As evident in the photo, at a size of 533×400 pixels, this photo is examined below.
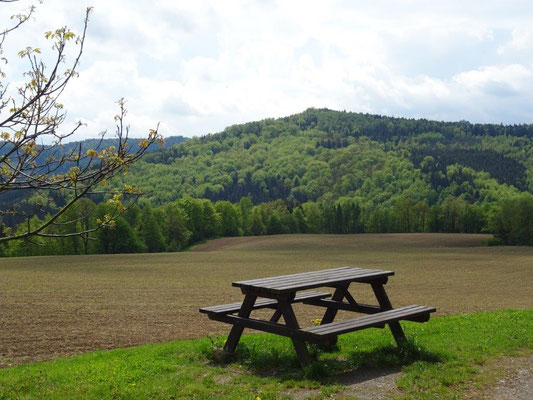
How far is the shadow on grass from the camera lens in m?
8.64

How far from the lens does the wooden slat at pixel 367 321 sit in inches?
345

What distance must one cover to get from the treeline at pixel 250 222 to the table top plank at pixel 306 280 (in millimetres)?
53561

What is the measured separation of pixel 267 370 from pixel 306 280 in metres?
1.62

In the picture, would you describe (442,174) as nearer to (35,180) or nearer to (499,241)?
(499,241)

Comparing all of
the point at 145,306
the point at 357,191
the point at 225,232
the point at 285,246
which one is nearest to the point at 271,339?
the point at 145,306

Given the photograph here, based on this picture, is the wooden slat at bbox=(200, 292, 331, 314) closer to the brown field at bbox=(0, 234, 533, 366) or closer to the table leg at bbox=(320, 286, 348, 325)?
the table leg at bbox=(320, 286, 348, 325)

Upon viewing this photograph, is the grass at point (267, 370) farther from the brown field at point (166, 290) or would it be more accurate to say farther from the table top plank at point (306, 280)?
the brown field at point (166, 290)

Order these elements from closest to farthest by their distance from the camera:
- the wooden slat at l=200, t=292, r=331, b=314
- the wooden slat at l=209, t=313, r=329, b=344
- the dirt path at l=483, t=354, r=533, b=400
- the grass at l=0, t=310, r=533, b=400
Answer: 1. the dirt path at l=483, t=354, r=533, b=400
2. the grass at l=0, t=310, r=533, b=400
3. the wooden slat at l=209, t=313, r=329, b=344
4. the wooden slat at l=200, t=292, r=331, b=314

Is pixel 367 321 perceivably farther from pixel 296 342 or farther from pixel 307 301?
pixel 307 301

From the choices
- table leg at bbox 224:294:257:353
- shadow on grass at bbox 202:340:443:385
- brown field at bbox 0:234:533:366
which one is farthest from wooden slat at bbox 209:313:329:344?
brown field at bbox 0:234:533:366

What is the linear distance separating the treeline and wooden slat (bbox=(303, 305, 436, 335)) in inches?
2141

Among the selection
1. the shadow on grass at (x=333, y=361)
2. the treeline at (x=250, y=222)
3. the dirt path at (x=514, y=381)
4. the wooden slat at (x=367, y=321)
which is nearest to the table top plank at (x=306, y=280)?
the wooden slat at (x=367, y=321)

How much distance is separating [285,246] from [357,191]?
378 feet

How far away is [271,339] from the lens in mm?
11523
